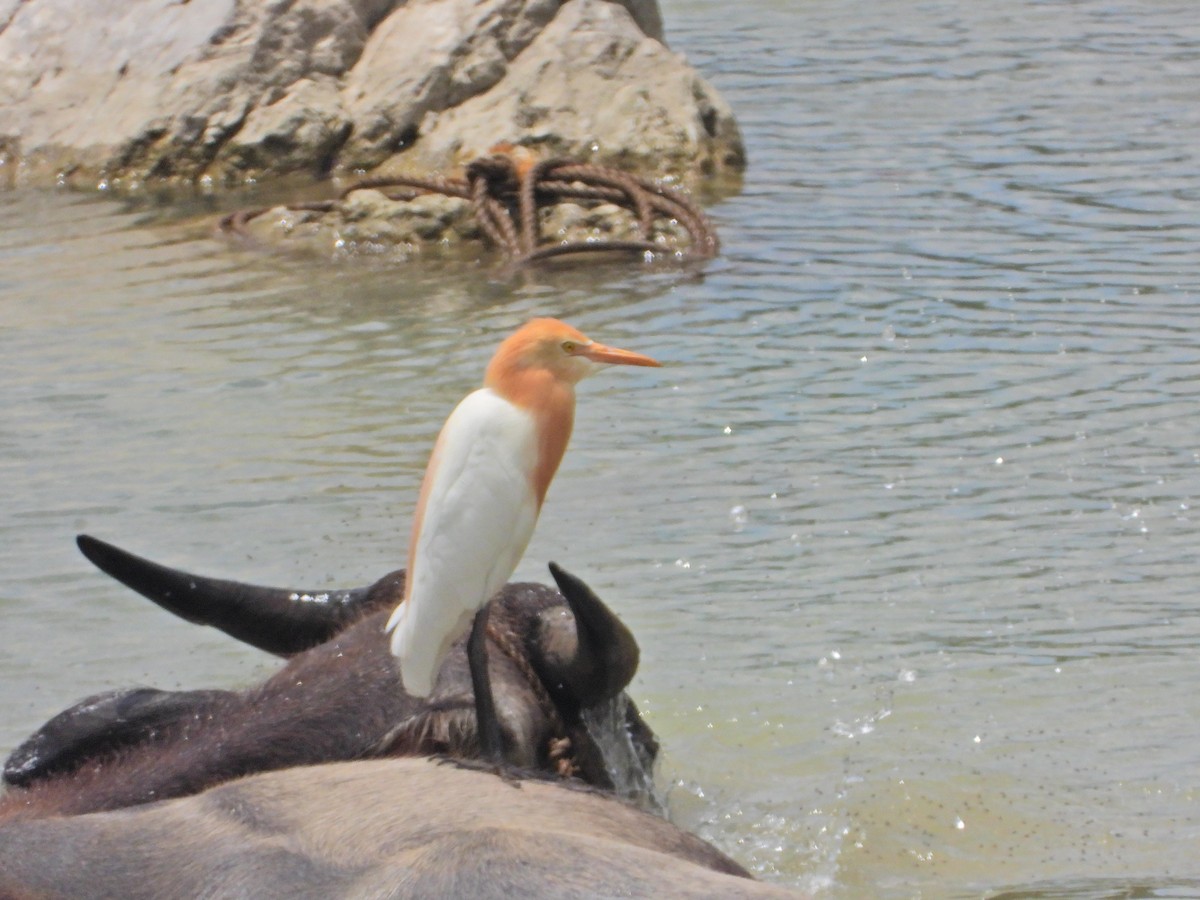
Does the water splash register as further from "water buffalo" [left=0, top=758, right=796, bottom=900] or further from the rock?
the rock

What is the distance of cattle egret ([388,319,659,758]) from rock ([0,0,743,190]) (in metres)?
8.72

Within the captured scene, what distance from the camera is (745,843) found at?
4.50 metres

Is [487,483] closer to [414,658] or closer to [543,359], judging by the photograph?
[543,359]

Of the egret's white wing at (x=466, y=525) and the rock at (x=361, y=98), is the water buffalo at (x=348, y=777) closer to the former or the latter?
the egret's white wing at (x=466, y=525)

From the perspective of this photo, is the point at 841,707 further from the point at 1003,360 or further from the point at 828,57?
the point at 828,57

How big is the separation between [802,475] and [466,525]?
3.58 m

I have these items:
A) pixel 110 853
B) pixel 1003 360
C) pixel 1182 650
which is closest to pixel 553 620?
pixel 110 853

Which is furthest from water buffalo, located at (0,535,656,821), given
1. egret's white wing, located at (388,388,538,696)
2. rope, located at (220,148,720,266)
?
rope, located at (220,148,720,266)

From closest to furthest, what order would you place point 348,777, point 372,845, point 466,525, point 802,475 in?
point 372,845 → point 348,777 → point 466,525 → point 802,475

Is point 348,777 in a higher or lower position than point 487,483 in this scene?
lower

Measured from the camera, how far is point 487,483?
363 cm

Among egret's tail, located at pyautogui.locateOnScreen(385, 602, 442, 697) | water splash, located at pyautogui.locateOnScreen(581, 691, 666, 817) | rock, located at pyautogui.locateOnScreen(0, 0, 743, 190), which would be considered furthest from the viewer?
rock, located at pyautogui.locateOnScreen(0, 0, 743, 190)

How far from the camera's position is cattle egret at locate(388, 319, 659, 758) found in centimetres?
357

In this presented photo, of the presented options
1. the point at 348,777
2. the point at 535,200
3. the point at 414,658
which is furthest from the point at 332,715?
the point at 535,200
